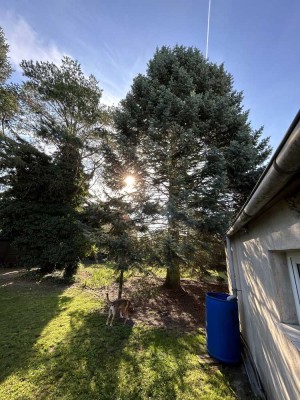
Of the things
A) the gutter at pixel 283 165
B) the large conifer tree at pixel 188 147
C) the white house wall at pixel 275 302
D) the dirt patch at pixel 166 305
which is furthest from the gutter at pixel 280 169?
the large conifer tree at pixel 188 147

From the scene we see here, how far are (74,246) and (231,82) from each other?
1131 cm

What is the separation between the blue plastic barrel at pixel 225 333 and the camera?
347cm

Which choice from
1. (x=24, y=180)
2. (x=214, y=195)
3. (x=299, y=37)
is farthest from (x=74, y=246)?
(x=299, y=37)

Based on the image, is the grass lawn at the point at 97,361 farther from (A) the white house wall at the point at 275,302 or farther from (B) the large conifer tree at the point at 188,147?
(B) the large conifer tree at the point at 188,147

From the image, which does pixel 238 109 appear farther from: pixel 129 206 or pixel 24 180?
pixel 24 180

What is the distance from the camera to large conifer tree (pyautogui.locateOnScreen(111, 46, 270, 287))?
7.36 meters

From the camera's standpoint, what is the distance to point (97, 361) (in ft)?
11.8

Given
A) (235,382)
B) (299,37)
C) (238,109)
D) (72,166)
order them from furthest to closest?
1. (72,166)
2. (238,109)
3. (299,37)
4. (235,382)

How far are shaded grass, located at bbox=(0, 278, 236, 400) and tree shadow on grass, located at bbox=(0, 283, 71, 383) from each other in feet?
0.06

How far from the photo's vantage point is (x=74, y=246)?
33.7 feet

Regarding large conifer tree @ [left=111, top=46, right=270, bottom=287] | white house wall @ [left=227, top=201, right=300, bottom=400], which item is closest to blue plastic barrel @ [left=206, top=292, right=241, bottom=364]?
white house wall @ [left=227, top=201, right=300, bottom=400]

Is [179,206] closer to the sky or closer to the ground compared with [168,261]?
closer to the sky

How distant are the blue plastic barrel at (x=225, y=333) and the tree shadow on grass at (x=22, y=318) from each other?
3321mm

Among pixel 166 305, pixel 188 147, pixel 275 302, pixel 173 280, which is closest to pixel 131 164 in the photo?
pixel 188 147
